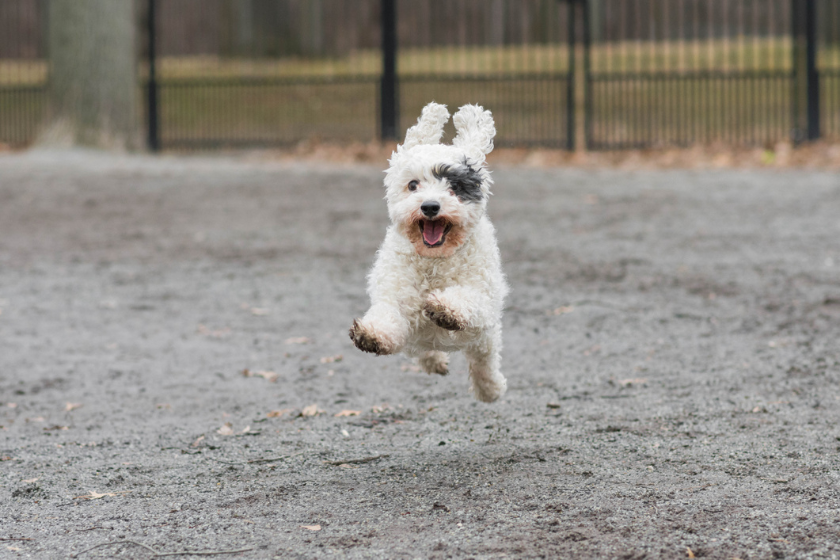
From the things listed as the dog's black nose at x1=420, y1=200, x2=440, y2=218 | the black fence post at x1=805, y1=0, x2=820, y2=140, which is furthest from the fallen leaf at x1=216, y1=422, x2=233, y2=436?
the black fence post at x1=805, y1=0, x2=820, y2=140

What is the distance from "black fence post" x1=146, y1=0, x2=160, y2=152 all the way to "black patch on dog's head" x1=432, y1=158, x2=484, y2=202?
44.2 ft

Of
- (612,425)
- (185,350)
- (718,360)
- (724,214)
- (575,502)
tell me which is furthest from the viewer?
(724,214)

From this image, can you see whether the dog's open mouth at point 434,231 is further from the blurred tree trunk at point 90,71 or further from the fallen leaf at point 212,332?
the blurred tree trunk at point 90,71

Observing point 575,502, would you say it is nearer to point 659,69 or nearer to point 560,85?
point 560,85

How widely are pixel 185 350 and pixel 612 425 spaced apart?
3125 mm

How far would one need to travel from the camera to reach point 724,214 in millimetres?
10992

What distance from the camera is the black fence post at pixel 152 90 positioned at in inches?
642

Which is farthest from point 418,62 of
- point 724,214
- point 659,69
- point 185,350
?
point 185,350

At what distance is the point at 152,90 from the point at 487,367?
13.2 meters

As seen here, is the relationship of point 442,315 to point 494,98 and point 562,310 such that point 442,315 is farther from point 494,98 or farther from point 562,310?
point 494,98

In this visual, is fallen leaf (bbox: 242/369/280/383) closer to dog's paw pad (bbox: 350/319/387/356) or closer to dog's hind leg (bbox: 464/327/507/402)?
dog's hind leg (bbox: 464/327/507/402)

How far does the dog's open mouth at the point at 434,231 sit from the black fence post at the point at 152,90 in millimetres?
13515

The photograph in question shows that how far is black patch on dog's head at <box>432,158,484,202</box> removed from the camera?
380cm

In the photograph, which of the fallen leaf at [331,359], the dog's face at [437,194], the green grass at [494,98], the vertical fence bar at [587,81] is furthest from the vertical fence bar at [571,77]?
the dog's face at [437,194]
